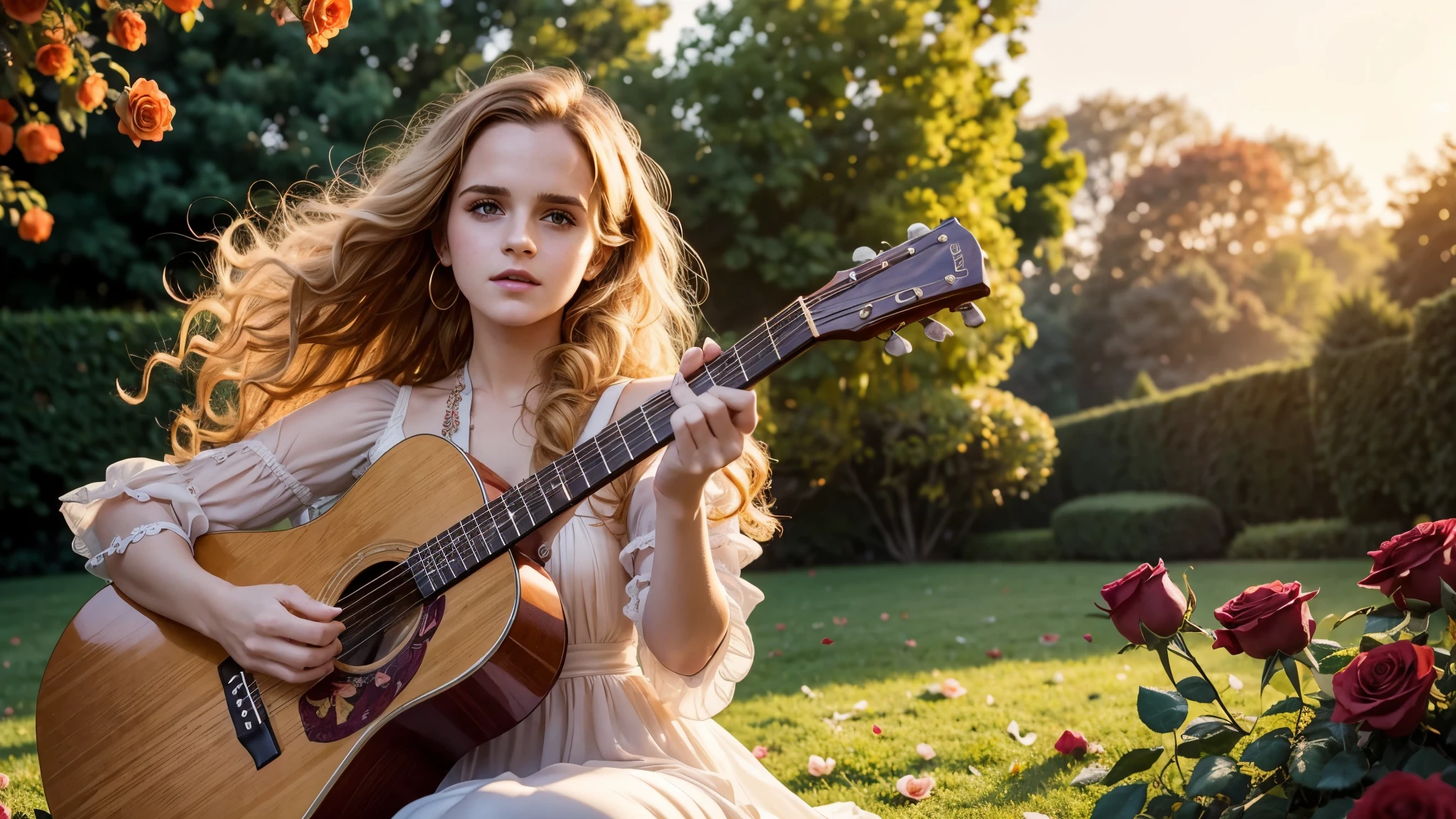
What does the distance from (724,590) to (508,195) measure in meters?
1.01

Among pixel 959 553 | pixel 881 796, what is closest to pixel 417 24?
pixel 959 553

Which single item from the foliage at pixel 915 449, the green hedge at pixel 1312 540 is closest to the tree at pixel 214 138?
the foliage at pixel 915 449

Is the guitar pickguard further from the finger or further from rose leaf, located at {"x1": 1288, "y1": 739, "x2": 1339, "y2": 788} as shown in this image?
rose leaf, located at {"x1": 1288, "y1": 739, "x2": 1339, "y2": 788}

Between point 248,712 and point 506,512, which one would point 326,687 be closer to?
point 248,712

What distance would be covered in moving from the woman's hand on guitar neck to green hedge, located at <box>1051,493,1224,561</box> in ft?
43.3

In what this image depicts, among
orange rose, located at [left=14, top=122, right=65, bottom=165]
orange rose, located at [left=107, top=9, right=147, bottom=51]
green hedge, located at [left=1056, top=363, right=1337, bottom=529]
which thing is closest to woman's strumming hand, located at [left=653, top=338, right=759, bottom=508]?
orange rose, located at [left=107, top=9, right=147, bottom=51]

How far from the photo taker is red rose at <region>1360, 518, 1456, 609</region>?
186cm

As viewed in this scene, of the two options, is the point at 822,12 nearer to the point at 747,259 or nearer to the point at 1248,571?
the point at 747,259

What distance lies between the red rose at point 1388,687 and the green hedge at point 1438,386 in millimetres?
9041

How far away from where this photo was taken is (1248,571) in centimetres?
1067

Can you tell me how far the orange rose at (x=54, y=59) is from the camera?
2.08 m

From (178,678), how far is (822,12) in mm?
11094

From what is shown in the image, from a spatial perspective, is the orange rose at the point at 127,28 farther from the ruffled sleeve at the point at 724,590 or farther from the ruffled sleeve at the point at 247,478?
the ruffled sleeve at the point at 724,590

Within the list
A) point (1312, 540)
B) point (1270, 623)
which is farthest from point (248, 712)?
point (1312, 540)
